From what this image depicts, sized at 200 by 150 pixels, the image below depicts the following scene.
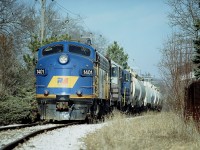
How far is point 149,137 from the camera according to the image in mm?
10789

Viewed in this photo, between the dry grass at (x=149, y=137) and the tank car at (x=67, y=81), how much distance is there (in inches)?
104

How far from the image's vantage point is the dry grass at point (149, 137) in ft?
29.6

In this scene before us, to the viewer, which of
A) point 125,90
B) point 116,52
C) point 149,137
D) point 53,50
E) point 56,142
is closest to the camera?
point 56,142

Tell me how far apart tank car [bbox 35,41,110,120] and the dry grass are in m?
2.64

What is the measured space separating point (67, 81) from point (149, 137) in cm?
598

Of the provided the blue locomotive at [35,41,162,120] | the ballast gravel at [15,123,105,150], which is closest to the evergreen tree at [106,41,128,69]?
the blue locomotive at [35,41,162,120]

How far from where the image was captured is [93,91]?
16094 mm

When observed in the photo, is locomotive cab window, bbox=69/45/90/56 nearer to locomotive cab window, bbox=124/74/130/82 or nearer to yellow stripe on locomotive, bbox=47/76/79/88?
yellow stripe on locomotive, bbox=47/76/79/88

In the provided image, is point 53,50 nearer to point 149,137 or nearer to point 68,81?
point 68,81

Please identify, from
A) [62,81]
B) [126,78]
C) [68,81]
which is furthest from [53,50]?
[126,78]

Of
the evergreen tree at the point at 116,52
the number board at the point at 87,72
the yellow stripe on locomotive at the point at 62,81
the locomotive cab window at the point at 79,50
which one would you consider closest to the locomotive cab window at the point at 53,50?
the locomotive cab window at the point at 79,50

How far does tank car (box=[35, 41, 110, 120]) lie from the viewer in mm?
15742

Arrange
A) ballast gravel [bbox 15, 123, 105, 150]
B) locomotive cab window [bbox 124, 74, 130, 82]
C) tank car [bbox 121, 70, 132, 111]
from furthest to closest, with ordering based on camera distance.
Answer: locomotive cab window [bbox 124, 74, 130, 82] < tank car [bbox 121, 70, 132, 111] < ballast gravel [bbox 15, 123, 105, 150]

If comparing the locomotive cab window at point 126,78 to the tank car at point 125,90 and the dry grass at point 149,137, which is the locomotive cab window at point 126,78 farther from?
the dry grass at point 149,137
